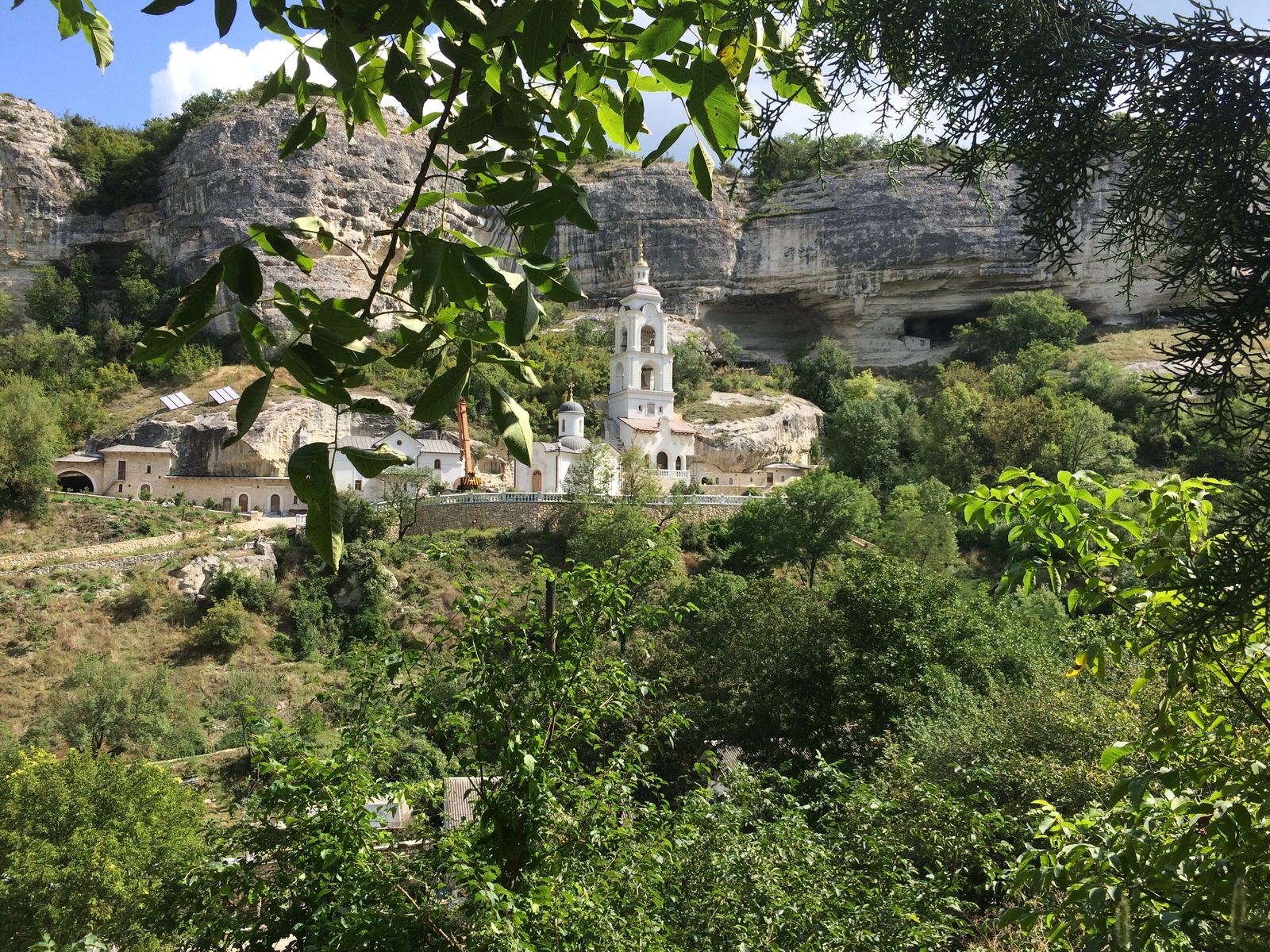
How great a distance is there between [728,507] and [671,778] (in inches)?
578

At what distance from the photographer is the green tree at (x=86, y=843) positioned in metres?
9.21

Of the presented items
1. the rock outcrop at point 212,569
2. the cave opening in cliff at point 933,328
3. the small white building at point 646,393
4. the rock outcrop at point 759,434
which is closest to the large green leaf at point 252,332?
the rock outcrop at point 212,569

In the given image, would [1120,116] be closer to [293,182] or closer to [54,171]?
[293,182]

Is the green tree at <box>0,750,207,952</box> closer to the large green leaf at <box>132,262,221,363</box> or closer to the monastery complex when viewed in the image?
the large green leaf at <box>132,262,221,363</box>

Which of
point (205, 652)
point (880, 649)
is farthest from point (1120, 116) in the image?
point (205, 652)

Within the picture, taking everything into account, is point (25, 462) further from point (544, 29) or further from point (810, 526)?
point (544, 29)

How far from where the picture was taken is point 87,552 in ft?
75.4

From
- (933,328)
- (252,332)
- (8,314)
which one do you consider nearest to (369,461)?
(252,332)

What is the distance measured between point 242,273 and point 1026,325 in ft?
137

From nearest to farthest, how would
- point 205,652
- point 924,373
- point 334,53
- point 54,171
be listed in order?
point 334,53
point 205,652
point 54,171
point 924,373

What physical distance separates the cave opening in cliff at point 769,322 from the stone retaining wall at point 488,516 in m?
18.3

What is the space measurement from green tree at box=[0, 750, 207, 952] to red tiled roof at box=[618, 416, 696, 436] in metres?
21.3

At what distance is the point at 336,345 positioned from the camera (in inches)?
48.3

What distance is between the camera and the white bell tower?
32.7 meters
